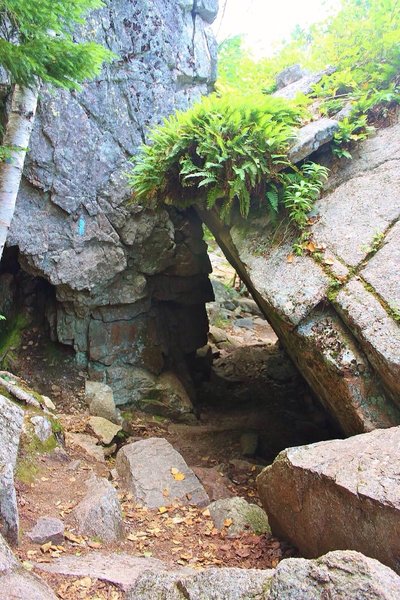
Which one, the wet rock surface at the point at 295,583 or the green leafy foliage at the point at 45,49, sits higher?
the green leafy foliage at the point at 45,49

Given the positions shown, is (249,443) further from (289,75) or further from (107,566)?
(289,75)

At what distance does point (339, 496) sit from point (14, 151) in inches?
219

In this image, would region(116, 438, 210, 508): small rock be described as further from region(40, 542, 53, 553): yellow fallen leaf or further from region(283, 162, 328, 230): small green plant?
region(283, 162, 328, 230): small green plant

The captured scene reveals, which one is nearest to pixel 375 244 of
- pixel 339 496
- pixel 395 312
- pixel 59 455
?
pixel 395 312

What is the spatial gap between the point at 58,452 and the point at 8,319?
4.52 m

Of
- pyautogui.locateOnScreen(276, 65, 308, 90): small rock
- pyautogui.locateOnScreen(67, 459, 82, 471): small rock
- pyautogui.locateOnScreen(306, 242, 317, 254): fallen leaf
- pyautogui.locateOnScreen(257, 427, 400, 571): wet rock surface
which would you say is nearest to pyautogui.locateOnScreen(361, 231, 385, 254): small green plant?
pyautogui.locateOnScreen(306, 242, 317, 254): fallen leaf

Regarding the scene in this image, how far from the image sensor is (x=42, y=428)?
611 centimetres

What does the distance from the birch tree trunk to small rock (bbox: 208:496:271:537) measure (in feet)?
14.3

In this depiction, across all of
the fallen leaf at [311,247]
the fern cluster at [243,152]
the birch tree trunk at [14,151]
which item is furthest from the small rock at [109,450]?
the fallen leaf at [311,247]

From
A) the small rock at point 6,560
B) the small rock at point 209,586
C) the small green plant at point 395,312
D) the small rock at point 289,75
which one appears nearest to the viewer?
the small rock at point 209,586

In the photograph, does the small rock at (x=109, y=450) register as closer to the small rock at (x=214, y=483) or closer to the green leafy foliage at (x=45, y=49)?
the small rock at (x=214, y=483)

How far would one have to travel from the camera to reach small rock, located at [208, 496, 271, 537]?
5.23 metres

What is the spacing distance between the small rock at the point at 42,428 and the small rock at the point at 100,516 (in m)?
1.36

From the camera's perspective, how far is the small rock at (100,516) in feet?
15.0
